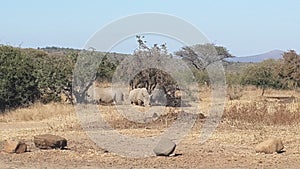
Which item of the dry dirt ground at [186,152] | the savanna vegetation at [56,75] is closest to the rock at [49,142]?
the dry dirt ground at [186,152]

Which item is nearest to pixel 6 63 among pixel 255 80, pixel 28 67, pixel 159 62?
pixel 28 67

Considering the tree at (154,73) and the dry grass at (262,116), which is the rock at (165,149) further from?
the tree at (154,73)

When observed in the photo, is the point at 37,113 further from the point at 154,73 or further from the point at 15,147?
the point at 15,147

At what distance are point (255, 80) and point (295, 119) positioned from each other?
25.2 metres

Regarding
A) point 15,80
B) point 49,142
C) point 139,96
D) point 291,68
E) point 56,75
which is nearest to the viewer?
point 49,142

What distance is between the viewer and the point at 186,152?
1416 centimetres

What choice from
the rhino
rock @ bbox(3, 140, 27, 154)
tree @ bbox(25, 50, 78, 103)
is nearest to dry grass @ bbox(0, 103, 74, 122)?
tree @ bbox(25, 50, 78, 103)

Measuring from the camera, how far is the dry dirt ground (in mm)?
12617

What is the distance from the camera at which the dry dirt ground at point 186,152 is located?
41.4 feet

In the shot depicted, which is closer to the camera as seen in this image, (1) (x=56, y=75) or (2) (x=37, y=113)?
(2) (x=37, y=113)

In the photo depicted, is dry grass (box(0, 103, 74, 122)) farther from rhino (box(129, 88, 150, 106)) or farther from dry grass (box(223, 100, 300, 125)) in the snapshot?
dry grass (box(223, 100, 300, 125))

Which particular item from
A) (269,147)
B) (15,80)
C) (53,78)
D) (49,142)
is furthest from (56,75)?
(269,147)

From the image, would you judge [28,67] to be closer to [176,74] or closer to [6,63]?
[6,63]

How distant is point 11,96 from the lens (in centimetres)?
2702
